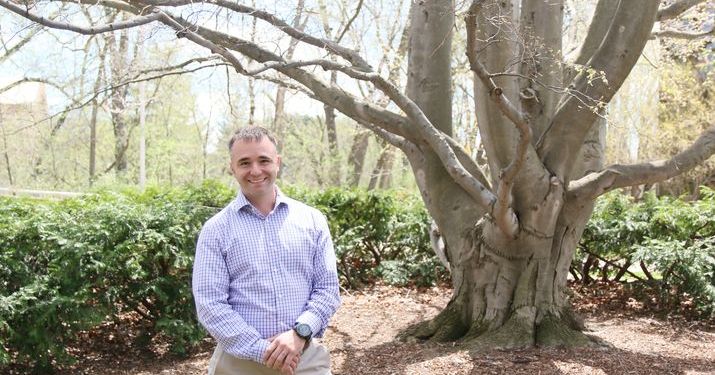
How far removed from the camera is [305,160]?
28.3 metres

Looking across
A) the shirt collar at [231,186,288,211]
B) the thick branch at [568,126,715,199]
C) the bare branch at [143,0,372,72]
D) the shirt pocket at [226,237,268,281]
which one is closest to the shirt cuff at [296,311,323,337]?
the shirt pocket at [226,237,268,281]

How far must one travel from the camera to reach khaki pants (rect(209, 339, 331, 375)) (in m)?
2.94

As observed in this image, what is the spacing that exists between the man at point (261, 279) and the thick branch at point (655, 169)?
3.70 meters

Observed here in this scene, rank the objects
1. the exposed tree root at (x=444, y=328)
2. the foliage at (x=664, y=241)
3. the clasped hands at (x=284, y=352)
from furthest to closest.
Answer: the foliage at (x=664, y=241)
the exposed tree root at (x=444, y=328)
the clasped hands at (x=284, y=352)

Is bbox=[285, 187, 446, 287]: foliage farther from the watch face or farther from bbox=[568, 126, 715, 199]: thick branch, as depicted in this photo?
the watch face

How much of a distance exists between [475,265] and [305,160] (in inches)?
872

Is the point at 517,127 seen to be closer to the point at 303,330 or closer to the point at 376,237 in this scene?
the point at 303,330

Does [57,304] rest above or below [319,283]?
below

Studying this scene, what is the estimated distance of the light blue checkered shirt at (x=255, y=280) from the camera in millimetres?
2848

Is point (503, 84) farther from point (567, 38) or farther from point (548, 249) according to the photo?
point (567, 38)

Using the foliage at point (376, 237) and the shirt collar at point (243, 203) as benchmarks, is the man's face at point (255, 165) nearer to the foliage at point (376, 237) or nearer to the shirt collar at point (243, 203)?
the shirt collar at point (243, 203)

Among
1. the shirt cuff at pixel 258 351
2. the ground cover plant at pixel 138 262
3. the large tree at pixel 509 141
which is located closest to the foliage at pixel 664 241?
the ground cover plant at pixel 138 262

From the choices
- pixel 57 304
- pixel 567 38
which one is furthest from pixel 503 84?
pixel 567 38

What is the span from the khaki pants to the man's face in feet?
2.15
